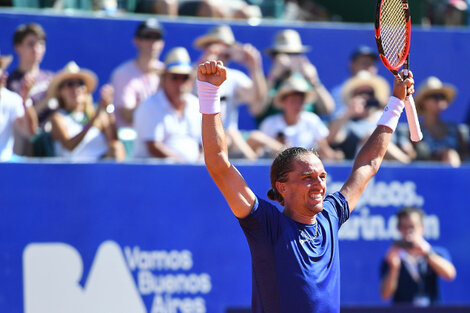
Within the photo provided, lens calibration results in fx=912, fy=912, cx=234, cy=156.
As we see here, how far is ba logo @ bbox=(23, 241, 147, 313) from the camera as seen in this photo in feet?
20.8

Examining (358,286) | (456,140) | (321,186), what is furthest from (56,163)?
(456,140)

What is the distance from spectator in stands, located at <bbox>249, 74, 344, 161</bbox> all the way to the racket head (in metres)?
3.16

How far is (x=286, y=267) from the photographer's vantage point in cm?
378

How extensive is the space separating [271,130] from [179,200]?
137 cm

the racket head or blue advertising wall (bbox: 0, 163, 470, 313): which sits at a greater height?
the racket head

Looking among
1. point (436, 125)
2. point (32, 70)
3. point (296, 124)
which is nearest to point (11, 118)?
point (32, 70)

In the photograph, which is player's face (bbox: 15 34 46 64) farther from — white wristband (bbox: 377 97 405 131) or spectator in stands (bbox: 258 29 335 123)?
white wristband (bbox: 377 97 405 131)

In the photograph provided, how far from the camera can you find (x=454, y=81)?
31.8ft

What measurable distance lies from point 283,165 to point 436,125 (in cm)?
488

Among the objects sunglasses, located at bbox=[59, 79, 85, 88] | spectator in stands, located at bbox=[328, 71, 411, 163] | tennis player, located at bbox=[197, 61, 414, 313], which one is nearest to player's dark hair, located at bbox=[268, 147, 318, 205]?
tennis player, located at bbox=[197, 61, 414, 313]

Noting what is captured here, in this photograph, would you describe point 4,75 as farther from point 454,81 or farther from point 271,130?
point 454,81

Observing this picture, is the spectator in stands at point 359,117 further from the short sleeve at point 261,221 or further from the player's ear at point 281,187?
the short sleeve at point 261,221

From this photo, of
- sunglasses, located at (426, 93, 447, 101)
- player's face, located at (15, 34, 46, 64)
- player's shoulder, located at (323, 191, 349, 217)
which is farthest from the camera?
sunglasses, located at (426, 93, 447, 101)

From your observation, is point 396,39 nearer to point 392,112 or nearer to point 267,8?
point 392,112
